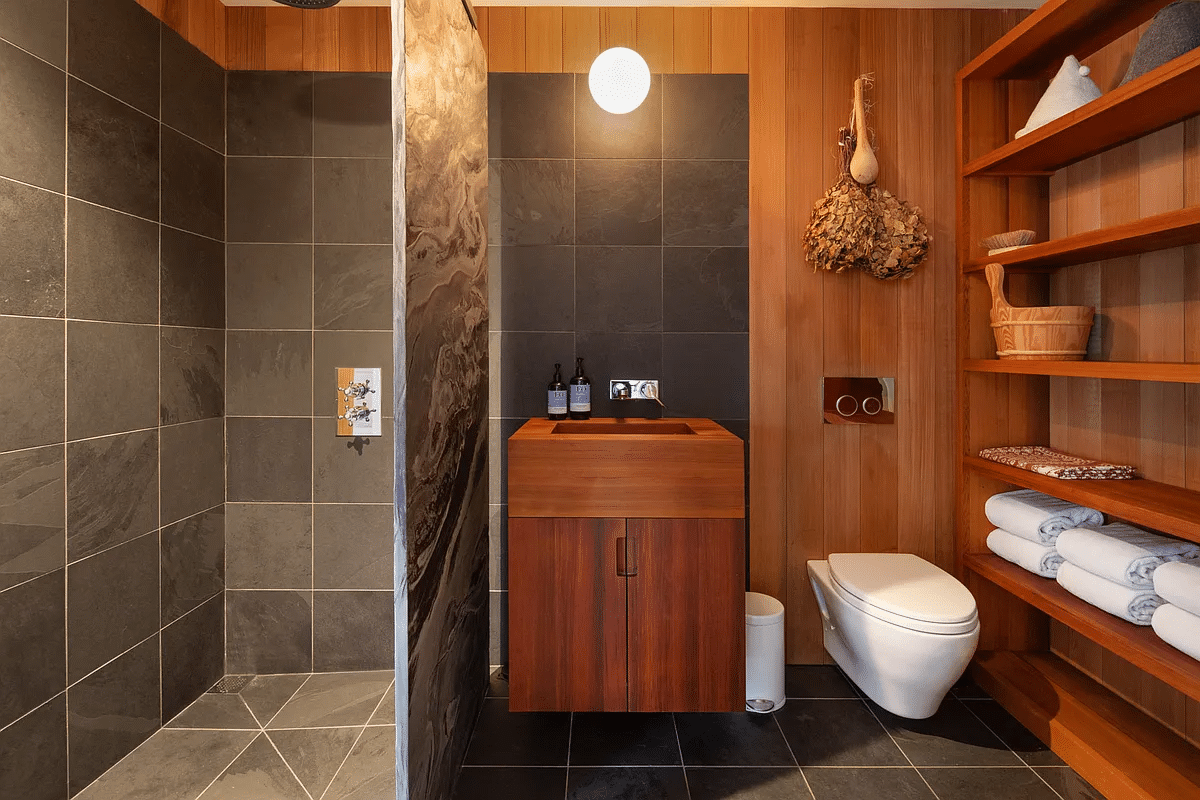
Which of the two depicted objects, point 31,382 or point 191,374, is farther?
point 191,374

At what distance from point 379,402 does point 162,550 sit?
2.67 ft

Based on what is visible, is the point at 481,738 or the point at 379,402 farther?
the point at 379,402

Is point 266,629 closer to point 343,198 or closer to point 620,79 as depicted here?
point 343,198

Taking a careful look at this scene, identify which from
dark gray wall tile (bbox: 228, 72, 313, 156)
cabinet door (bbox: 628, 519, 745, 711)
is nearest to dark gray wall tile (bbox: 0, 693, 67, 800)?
cabinet door (bbox: 628, 519, 745, 711)

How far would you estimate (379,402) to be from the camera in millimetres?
2281

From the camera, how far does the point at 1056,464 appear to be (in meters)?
1.92

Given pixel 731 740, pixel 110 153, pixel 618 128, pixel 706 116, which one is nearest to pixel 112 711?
pixel 110 153

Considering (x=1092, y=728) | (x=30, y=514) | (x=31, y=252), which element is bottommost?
(x=1092, y=728)

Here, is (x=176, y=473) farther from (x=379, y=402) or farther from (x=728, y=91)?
(x=728, y=91)

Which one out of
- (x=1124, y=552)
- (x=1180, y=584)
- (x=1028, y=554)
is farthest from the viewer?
(x=1028, y=554)

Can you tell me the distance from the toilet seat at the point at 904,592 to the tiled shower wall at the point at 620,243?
625 mm

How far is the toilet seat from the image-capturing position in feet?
5.62

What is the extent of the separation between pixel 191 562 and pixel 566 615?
4.39ft

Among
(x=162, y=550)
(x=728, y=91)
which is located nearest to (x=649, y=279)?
(x=728, y=91)
